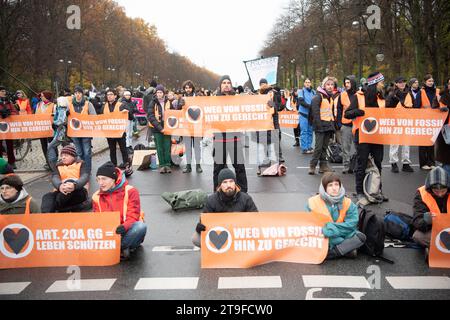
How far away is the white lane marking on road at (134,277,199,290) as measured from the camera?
469 centimetres

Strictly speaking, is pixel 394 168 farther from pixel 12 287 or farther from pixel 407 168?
pixel 12 287

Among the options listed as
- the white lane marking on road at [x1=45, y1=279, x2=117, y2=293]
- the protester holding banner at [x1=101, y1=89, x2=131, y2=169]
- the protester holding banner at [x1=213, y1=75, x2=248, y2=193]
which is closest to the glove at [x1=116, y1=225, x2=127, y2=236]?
the white lane marking on road at [x1=45, y1=279, x2=117, y2=293]

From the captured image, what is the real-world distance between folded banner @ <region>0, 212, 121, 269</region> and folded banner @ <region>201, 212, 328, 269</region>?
1.08 meters

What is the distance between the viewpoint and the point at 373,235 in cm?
546

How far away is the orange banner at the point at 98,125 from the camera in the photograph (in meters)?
11.3

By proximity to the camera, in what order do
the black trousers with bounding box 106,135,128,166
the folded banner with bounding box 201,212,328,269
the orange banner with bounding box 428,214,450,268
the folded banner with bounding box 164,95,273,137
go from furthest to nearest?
1. the black trousers with bounding box 106,135,128,166
2. the folded banner with bounding box 164,95,273,137
3. the folded banner with bounding box 201,212,328,269
4. the orange banner with bounding box 428,214,450,268

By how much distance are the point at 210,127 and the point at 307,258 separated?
12.0ft

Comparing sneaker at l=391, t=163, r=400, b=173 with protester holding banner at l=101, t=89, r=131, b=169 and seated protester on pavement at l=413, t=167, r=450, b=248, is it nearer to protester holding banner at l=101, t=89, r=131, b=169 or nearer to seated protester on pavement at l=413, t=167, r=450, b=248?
seated protester on pavement at l=413, t=167, r=450, b=248

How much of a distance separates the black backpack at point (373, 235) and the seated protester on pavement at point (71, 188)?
12.7 ft

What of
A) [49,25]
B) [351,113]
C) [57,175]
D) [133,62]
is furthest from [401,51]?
[133,62]

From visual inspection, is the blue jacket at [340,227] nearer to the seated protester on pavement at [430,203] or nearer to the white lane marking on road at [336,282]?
the white lane marking on road at [336,282]

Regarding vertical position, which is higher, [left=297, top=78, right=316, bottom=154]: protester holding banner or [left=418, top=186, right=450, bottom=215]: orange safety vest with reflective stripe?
[left=297, top=78, right=316, bottom=154]: protester holding banner

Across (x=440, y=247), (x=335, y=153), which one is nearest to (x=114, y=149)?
(x=335, y=153)
